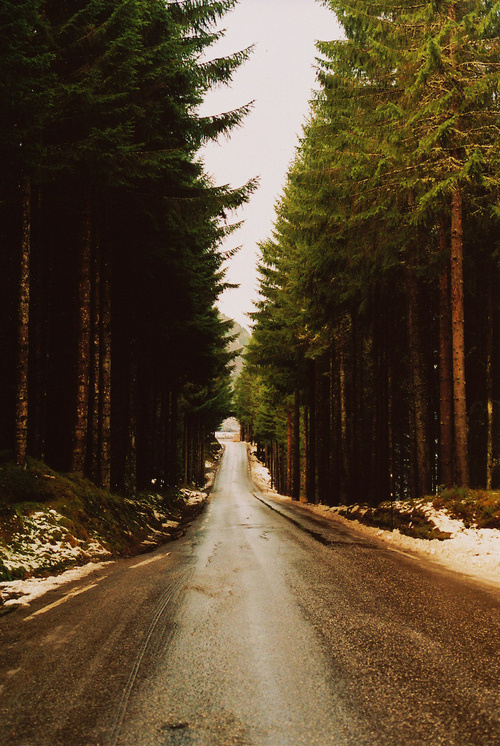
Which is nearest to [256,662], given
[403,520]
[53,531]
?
[53,531]

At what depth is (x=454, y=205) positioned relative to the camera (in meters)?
10.9

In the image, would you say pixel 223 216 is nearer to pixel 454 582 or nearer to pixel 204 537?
pixel 204 537

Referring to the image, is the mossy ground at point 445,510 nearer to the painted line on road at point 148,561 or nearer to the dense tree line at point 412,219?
the dense tree line at point 412,219

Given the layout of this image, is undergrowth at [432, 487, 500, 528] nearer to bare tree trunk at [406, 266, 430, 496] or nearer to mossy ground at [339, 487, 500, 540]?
mossy ground at [339, 487, 500, 540]

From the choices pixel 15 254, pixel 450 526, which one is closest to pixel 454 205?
A: pixel 450 526

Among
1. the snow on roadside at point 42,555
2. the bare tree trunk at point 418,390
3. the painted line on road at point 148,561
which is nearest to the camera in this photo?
the snow on roadside at point 42,555

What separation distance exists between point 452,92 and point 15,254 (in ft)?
34.2

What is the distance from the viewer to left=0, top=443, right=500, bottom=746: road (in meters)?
2.55

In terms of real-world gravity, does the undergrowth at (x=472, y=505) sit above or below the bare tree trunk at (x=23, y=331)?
below

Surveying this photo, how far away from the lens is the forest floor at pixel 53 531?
667cm

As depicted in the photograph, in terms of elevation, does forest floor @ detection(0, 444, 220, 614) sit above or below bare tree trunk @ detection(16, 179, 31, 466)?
below

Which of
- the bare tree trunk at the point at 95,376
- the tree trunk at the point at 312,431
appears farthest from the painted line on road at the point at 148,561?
the tree trunk at the point at 312,431

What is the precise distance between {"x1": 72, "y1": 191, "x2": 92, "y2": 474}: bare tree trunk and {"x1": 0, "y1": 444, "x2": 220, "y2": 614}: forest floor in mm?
809

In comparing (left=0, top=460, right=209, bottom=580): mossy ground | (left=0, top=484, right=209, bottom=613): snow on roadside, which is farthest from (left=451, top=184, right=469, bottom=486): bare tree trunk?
(left=0, top=484, right=209, bottom=613): snow on roadside
